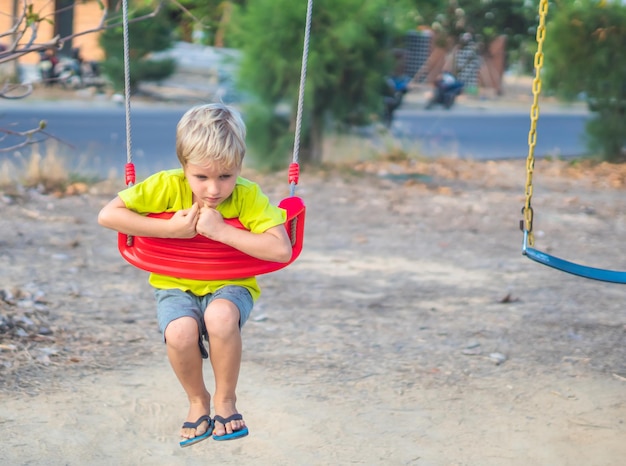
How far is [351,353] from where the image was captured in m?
5.08

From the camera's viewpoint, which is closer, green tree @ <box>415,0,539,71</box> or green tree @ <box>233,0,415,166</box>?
green tree @ <box>233,0,415,166</box>

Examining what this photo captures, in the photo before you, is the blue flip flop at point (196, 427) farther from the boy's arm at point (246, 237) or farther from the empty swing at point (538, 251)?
the empty swing at point (538, 251)

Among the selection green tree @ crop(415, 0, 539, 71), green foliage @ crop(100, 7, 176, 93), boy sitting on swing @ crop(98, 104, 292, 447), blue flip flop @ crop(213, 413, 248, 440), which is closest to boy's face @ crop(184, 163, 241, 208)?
boy sitting on swing @ crop(98, 104, 292, 447)

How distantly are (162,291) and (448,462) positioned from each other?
1.48 meters

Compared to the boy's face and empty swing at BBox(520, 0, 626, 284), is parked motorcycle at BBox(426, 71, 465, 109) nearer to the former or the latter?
empty swing at BBox(520, 0, 626, 284)

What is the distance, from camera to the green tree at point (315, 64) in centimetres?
1000

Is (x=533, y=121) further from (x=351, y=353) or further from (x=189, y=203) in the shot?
(x=351, y=353)

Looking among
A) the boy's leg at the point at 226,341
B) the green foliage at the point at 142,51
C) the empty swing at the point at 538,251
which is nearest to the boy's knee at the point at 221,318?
the boy's leg at the point at 226,341

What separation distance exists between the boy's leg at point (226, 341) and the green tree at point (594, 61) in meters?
10.2

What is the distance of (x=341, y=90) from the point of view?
34.2 feet

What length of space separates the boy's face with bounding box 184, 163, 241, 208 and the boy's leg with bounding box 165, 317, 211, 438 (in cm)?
40

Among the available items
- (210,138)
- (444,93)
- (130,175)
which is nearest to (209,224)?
(210,138)

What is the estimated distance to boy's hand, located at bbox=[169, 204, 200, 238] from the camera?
289 centimetres

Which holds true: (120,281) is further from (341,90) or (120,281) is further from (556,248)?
(341,90)
